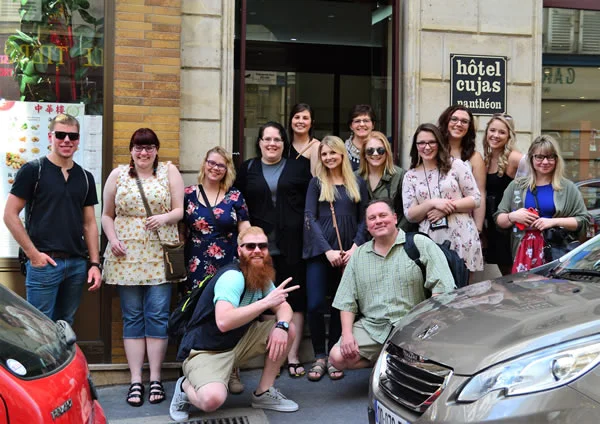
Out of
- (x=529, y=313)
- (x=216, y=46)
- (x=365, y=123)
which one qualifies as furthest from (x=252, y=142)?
(x=529, y=313)

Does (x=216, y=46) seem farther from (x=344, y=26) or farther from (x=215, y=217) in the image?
(x=344, y=26)

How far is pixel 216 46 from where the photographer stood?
6.55 m

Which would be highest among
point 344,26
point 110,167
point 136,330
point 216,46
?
point 344,26

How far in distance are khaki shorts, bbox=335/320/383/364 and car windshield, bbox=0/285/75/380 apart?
106 inches

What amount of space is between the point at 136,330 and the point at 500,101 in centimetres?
449

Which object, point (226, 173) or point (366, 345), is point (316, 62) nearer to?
point (226, 173)

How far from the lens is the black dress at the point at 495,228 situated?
6.14m

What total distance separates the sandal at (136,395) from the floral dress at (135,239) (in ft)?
2.72

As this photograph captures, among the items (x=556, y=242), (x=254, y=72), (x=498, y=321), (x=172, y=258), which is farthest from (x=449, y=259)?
(x=254, y=72)

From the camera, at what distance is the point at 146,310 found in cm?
546

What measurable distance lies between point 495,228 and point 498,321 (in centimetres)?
300

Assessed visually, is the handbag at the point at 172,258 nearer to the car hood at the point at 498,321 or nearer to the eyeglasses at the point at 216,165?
the eyeglasses at the point at 216,165

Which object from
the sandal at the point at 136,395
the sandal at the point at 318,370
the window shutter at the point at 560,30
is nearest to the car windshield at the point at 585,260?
Answer: the sandal at the point at 318,370

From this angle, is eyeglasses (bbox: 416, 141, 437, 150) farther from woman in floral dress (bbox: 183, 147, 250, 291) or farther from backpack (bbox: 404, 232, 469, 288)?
woman in floral dress (bbox: 183, 147, 250, 291)
